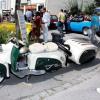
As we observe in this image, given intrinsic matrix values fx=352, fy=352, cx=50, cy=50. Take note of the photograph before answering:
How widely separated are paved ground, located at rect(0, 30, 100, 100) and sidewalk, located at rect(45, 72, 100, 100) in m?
0.17

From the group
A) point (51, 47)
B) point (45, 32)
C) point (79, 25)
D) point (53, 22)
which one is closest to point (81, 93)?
point (51, 47)

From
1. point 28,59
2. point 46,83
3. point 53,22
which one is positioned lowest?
point 53,22

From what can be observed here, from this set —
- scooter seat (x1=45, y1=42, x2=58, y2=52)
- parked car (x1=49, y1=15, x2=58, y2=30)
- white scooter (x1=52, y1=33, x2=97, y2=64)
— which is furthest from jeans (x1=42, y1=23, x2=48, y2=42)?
parked car (x1=49, y1=15, x2=58, y2=30)

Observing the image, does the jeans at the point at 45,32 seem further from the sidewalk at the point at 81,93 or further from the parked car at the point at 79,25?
the sidewalk at the point at 81,93

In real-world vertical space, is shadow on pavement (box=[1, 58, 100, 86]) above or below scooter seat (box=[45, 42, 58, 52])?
below

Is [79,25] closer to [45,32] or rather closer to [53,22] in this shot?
[53,22]

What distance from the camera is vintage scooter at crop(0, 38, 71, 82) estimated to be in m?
8.85

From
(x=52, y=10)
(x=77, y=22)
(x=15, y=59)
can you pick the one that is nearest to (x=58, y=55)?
(x=15, y=59)

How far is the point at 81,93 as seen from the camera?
7.73 metres

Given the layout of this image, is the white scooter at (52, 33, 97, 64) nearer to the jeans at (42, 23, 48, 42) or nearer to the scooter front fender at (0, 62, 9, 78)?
the scooter front fender at (0, 62, 9, 78)

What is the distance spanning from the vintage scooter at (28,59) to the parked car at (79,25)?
1246 centimetres

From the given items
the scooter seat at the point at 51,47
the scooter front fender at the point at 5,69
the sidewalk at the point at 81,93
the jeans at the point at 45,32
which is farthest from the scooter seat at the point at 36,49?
the jeans at the point at 45,32

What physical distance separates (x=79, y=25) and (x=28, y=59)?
13692 millimetres

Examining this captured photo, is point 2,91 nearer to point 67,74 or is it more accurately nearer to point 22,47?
point 22,47
